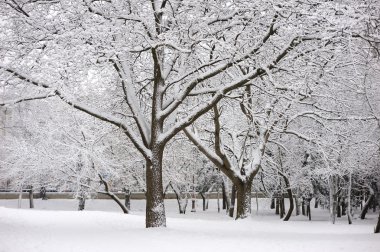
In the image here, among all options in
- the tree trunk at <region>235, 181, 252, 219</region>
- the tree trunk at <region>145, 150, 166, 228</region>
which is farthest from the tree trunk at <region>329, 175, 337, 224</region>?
the tree trunk at <region>145, 150, 166, 228</region>

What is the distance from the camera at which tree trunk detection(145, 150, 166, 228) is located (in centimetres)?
1195

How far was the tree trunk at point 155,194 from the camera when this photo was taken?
39.2 ft

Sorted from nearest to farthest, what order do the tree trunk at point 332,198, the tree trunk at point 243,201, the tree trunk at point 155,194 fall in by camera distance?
the tree trunk at point 155,194 < the tree trunk at point 243,201 < the tree trunk at point 332,198

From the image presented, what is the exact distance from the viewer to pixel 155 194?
1206 cm

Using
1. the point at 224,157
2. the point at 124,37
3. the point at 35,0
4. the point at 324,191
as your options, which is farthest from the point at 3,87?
the point at 324,191

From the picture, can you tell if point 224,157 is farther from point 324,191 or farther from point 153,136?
point 324,191

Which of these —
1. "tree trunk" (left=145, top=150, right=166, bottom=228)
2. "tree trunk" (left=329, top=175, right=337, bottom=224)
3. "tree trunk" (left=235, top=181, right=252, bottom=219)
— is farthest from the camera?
"tree trunk" (left=329, top=175, right=337, bottom=224)

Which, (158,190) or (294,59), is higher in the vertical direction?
(294,59)

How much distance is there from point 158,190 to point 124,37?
15.1 feet

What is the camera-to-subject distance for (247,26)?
429 inches

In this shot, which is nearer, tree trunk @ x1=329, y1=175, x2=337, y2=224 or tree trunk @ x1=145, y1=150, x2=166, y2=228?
tree trunk @ x1=145, y1=150, x2=166, y2=228

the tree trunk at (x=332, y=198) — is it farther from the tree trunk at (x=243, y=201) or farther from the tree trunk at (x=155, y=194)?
the tree trunk at (x=155, y=194)

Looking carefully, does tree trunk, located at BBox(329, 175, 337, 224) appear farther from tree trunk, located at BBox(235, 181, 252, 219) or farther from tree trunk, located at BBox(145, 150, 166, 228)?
tree trunk, located at BBox(145, 150, 166, 228)

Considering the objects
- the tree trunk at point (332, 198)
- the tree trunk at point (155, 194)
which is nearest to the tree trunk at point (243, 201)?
the tree trunk at point (155, 194)
